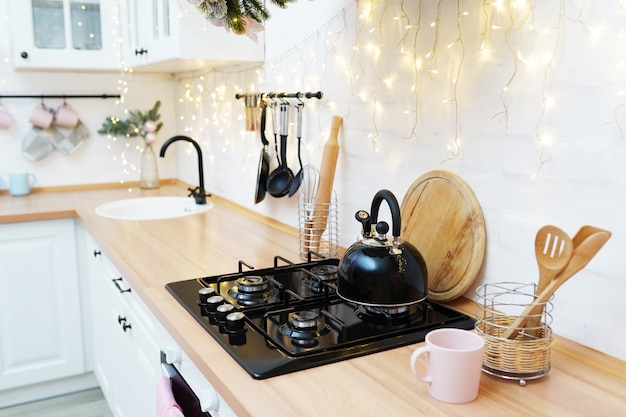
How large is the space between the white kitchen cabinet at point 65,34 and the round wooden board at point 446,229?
200 cm

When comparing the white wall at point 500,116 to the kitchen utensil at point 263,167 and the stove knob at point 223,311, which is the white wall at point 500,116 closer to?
the kitchen utensil at point 263,167

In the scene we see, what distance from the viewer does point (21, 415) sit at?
2629 millimetres

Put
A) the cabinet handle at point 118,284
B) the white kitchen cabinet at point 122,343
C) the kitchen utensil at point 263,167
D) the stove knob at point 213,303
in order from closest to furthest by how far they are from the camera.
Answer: the stove knob at point 213,303 → the white kitchen cabinet at point 122,343 → the cabinet handle at point 118,284 → the kitchen utensil at point 263,167

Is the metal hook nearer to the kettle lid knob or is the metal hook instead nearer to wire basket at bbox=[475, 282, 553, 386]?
the kettle lid knob

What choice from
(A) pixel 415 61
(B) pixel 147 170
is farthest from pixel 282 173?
(B) pixel 147 170

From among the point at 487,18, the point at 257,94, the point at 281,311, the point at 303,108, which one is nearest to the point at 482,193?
the point at 487,18

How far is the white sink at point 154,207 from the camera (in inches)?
109

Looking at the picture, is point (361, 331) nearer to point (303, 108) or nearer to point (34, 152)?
point (303, 108)

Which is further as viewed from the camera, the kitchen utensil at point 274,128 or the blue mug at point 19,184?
the blue mug at point 19,184

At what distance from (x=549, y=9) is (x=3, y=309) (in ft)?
7.89

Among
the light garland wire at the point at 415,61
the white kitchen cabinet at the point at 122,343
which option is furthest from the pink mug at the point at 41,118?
the light garland wire at the point at 415,61

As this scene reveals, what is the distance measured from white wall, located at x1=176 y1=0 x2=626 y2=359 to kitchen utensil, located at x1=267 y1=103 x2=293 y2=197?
0.40ft

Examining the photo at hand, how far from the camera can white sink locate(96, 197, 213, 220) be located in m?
2.78

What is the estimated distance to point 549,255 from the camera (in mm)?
1062
